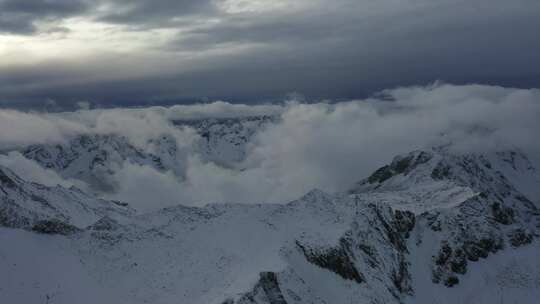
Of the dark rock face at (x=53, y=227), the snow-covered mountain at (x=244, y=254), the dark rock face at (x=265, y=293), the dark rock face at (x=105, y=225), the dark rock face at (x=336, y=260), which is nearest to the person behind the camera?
the dark rock face at (x=265, y=293)

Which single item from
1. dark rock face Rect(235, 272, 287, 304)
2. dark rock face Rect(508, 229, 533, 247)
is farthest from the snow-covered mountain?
dark rock face Rect(508, 229, 533, 247)

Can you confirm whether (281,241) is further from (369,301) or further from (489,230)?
(489,230)

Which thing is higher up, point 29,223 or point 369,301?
point 29,223

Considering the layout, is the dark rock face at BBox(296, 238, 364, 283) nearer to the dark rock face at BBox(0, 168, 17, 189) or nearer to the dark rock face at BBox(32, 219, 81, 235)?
the dark rock face at BBox(32, 219, 81, 235)

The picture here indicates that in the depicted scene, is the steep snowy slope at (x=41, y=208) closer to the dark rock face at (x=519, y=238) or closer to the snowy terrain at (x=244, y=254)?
the snowy terrain at (x=244, y=254)

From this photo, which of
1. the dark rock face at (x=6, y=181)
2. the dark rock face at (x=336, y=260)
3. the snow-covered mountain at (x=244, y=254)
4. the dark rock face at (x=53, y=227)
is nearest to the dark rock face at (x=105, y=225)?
the snow-covered mountain at (x=244, y=254)

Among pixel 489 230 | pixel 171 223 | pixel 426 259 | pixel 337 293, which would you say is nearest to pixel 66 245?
pixel 171 223
